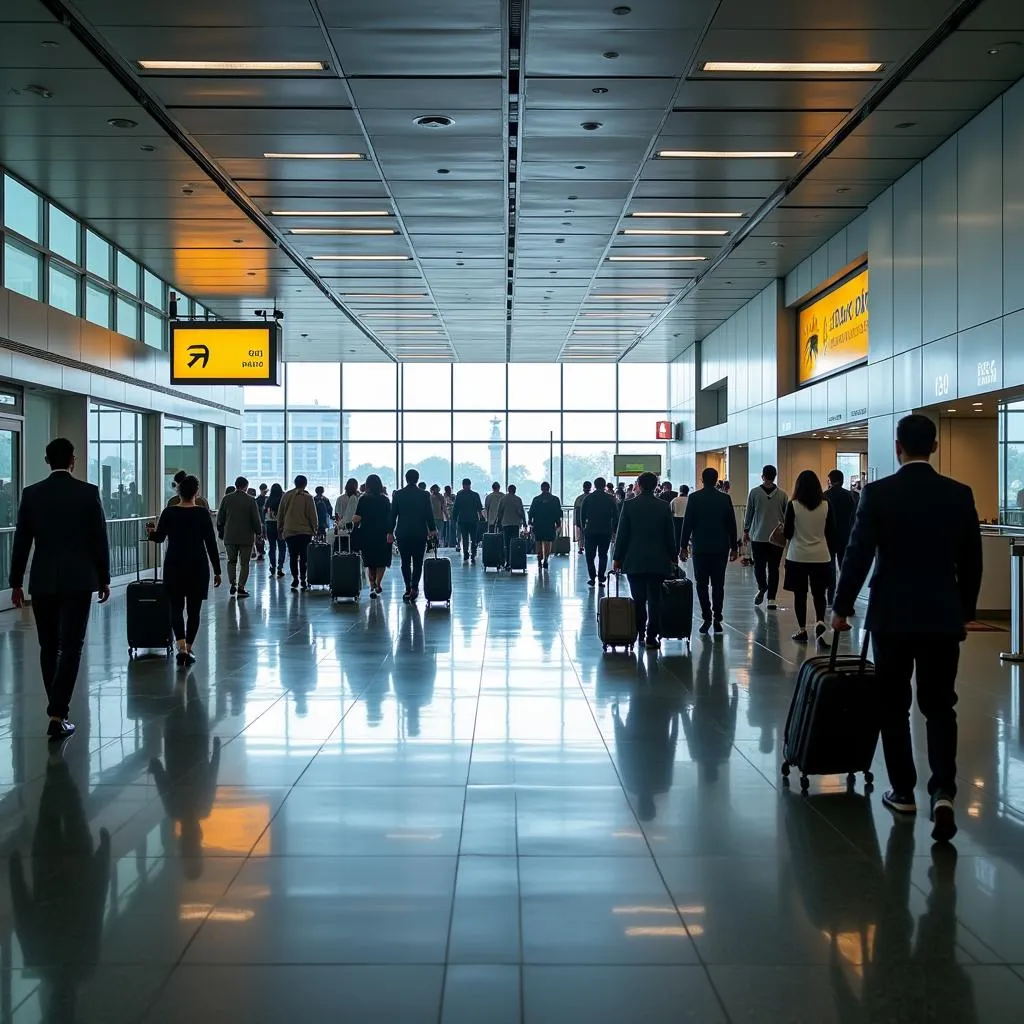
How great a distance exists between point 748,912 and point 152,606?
748 centimetres

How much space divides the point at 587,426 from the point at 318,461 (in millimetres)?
8971

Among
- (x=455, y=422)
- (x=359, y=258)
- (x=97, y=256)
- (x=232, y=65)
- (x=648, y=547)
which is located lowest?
(x=648, y=547)

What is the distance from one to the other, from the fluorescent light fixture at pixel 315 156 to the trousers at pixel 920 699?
10.2 meters

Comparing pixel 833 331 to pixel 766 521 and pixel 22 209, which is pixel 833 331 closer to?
pixel 766 521

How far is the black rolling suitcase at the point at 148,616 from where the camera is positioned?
399 inches

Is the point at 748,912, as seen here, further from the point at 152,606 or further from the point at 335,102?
the point at 335,102

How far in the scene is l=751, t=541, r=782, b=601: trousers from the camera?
45.8 feet

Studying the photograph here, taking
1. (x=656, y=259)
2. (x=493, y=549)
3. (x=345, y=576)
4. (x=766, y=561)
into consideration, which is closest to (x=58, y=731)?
(x=345, y=576)

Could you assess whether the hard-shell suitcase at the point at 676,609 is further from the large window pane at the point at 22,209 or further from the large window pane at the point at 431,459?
the large window pane at the point at 431,459

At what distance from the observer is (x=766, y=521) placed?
13.4m

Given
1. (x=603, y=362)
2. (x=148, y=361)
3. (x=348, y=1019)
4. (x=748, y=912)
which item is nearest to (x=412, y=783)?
(x=748, y=912)

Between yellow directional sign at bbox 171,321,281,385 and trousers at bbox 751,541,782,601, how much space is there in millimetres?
8493

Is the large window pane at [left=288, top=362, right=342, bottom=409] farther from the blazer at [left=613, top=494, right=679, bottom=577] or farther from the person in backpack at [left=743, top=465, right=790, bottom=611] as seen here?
the blazer at [left=613, top=494, right=679, bottom=577]

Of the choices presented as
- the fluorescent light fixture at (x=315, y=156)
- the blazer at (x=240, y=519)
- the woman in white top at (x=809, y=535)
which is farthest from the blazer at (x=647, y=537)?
the blazer at (x=240, y=519)
